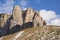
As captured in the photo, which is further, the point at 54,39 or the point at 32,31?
the point at 32,31

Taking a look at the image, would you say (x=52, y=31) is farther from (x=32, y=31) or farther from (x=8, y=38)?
(x=8, y=38)

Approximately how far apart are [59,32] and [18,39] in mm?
14411

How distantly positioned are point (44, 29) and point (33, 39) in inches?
278

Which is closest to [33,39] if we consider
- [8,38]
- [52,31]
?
[52,31]

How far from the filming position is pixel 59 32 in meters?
75.4

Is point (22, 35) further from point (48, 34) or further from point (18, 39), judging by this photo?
point (48, 34)

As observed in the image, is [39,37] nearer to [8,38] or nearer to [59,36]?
[59,36]

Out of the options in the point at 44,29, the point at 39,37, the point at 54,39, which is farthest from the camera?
the point at 44,29

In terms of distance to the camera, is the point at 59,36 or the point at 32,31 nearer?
the point at 59,36

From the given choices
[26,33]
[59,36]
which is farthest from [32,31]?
[59,36]

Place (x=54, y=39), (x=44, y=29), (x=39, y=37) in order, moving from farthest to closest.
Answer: (x=44, y=29) → (x=39, y=37) → (x=54, y=39)

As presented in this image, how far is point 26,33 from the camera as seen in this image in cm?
8244

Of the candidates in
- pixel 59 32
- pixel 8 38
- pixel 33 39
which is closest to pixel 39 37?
pixel 33 39

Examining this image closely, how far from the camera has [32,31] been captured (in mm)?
82312
